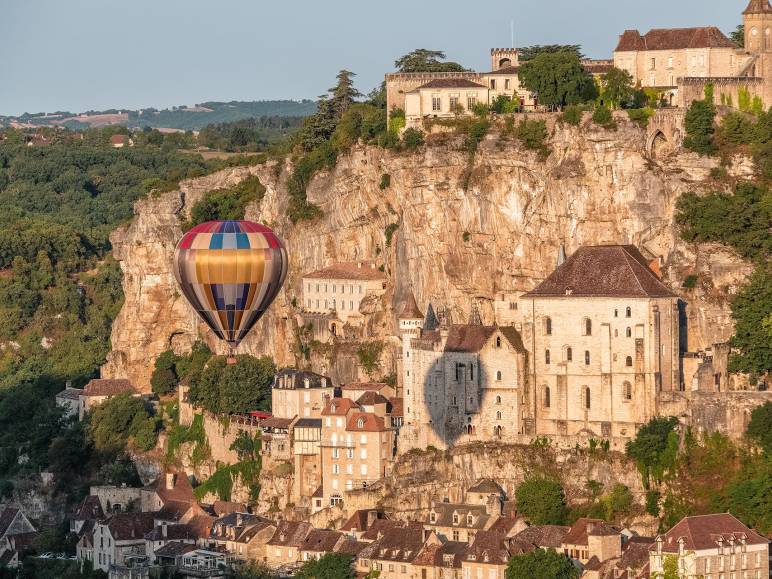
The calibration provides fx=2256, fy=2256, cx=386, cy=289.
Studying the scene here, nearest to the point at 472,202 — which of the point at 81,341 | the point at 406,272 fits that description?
the point at 406,272

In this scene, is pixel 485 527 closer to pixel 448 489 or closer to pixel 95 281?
pixel 448 489

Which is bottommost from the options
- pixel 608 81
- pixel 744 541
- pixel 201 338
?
pixel 744 541

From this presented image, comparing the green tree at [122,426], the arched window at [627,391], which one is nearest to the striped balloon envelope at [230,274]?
the arched window at [627,391]

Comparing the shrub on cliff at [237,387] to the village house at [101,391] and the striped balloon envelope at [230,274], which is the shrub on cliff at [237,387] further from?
the striped balloon envelope at [230,274]

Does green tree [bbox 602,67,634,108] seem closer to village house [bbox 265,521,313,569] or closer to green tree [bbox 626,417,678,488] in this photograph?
green tree [bbox 626,417,678,488]

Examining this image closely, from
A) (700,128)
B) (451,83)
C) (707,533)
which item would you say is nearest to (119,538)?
(451,83)

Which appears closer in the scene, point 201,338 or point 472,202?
point 472,202
